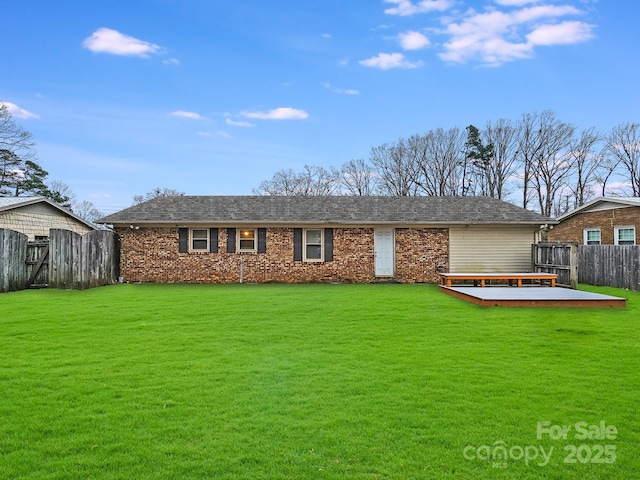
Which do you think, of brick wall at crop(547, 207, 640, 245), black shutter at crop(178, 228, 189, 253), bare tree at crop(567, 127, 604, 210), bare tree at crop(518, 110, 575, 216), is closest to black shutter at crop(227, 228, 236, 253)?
black shutter at crop(178, 228, 189, 253)

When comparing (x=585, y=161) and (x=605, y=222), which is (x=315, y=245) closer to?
(x=605, y=222)

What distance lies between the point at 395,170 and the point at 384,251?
75.9 feet

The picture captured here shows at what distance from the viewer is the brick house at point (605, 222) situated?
1842 cm

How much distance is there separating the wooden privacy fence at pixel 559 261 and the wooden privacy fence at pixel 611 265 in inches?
63.0

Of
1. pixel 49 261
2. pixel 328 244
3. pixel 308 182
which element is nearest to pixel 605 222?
pixel 328 244

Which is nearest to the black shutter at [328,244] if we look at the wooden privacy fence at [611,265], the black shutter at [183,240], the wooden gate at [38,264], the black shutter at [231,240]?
the black shutter at [231,240]

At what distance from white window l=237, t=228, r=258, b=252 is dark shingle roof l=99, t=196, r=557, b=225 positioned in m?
0.52

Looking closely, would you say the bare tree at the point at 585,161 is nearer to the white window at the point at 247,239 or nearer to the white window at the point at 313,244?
the white window at the point at 313,244

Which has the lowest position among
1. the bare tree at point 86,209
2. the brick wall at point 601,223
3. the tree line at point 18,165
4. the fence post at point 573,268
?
the fence post at point 573,268

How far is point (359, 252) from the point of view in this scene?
17703mm

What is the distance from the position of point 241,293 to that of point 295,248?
4669mm

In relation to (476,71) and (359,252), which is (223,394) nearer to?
(359,252)

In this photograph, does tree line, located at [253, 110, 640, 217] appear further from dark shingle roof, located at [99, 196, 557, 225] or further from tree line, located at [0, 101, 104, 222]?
tree line, located at [0, 101, 104, 222]

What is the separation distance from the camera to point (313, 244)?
17.8 metres
